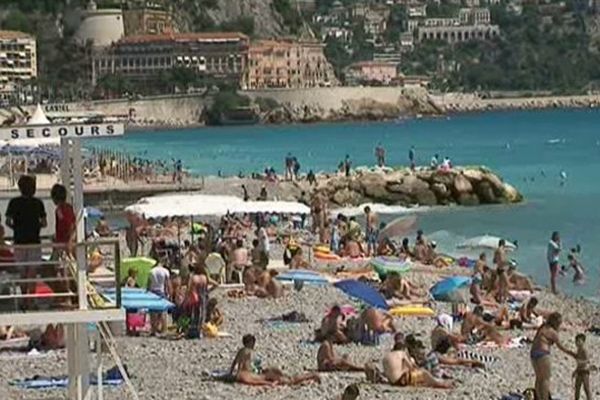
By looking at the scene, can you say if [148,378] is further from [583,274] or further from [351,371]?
[583,274]

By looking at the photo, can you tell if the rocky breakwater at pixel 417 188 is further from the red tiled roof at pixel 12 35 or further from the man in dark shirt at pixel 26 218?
the red tiled roof at pixel 12 35

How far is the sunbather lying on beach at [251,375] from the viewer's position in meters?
15.6

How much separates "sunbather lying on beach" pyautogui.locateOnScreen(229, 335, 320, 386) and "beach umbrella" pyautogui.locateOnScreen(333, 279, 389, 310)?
5.36 meters

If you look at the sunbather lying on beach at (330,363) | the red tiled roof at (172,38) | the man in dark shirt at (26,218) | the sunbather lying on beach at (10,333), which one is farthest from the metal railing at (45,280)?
the red tiled roof at (172,38)

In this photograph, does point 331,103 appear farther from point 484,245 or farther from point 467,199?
point 484,245

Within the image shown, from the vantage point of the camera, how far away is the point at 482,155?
333 feet

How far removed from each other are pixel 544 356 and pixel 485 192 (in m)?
40.4

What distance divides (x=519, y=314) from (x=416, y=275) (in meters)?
5.61

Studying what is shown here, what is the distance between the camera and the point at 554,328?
1488 cm

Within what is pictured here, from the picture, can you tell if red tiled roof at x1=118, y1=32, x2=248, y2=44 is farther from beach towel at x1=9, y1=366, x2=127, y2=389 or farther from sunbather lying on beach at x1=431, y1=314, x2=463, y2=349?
beach towel at x1=9, y1=366, x2=127, y2=389

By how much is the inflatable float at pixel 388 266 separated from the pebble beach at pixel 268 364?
319cm

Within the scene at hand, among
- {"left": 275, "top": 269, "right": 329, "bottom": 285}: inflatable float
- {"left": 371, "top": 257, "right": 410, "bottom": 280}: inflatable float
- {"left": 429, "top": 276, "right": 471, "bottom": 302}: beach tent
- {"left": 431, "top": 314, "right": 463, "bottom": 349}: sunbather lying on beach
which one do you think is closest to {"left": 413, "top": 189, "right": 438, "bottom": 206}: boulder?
{"left": 371, "top": 257, "right": 410, "bottom": 280}: inflatable float

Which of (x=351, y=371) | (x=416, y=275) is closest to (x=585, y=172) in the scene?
(x=416, y=275)

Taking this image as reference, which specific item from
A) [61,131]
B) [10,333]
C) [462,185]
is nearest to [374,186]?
[462,185]
